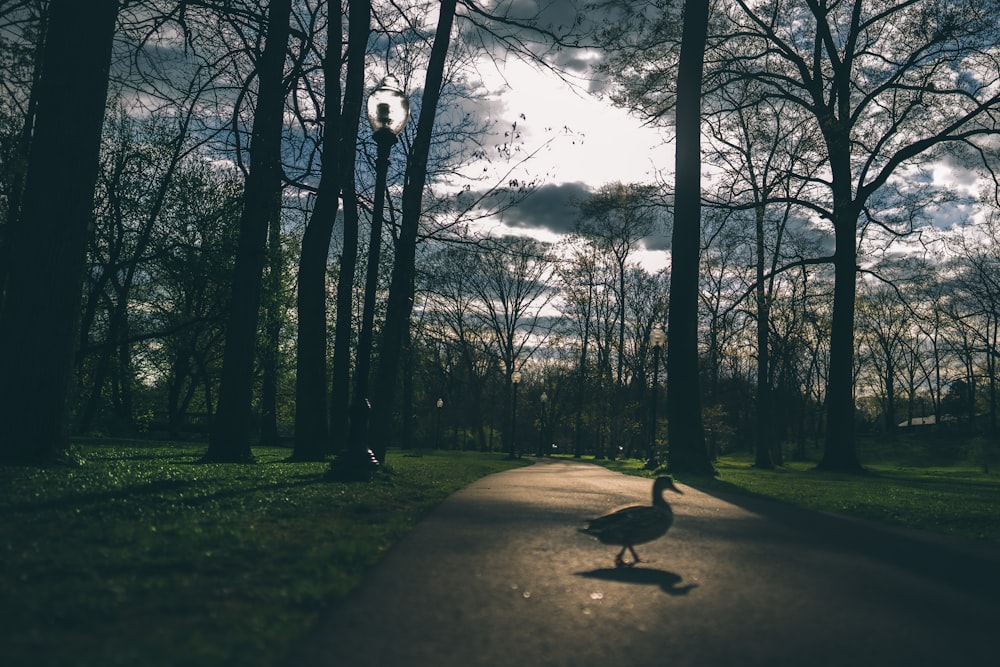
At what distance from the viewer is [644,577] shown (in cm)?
466

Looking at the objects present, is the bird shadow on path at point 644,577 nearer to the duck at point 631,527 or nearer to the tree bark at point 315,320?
the duck at point 631,527

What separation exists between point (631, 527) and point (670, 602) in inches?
40.6

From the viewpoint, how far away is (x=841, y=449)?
22.1 metres

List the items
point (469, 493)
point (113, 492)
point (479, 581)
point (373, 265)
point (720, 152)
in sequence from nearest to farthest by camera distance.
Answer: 1. point (479, 581)
2. point (113, 492)
3. point (469, 493)
4. point (373, 265)
5. point (720, 152)

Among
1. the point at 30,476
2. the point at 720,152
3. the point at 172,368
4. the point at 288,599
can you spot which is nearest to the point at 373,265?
the point at 30,476

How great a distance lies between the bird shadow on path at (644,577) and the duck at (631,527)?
0.61 feet

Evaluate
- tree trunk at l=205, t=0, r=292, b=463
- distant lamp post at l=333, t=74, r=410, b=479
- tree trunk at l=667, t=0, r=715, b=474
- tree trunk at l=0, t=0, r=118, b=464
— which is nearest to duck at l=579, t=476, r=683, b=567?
distant lamp post at l=333, t=74, r=410, b=479

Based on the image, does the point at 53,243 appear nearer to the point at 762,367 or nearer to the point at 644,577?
the point at 644,577

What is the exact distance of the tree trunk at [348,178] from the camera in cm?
1191

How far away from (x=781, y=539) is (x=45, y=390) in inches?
335

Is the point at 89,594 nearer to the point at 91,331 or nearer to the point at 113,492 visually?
the point at 113,492

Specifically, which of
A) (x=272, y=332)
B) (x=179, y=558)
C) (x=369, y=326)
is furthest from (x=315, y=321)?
(x=272, y=332)

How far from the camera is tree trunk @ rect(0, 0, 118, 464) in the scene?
26.1ft

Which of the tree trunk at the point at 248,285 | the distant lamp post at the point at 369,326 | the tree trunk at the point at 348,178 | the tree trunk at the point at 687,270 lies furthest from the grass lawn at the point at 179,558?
the tree trunk at the point at 687,270
